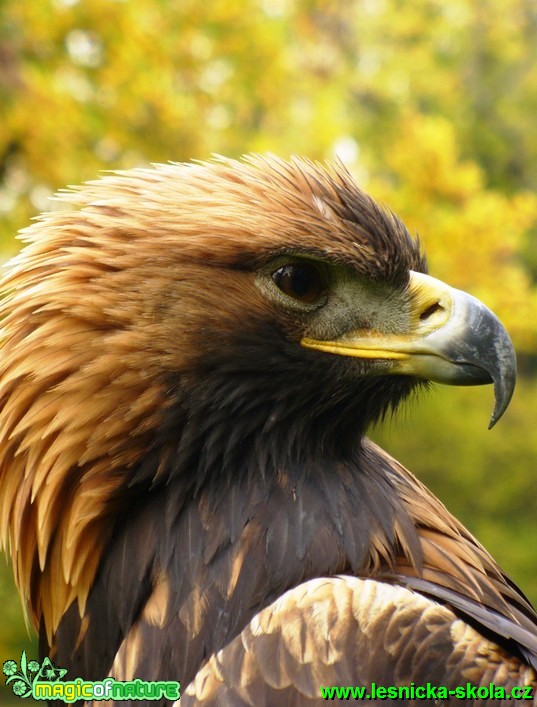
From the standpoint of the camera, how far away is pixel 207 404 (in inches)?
106

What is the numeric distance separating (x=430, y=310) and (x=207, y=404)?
28.3 inches

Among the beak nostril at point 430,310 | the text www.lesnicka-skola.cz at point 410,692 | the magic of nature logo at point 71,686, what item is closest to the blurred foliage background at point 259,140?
the beak nostril at point 430,310

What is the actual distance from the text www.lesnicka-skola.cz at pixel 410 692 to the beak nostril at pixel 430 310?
40.5 inches

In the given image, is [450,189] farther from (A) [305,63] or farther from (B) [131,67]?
(A) [305,63]

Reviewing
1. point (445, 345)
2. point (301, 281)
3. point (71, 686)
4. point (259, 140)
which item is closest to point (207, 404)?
point (301, 281)

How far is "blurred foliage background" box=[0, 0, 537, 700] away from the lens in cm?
934

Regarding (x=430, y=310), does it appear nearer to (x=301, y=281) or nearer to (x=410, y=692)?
(x=301, y=281)

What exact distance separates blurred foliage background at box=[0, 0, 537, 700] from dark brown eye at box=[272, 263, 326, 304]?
3792 mm

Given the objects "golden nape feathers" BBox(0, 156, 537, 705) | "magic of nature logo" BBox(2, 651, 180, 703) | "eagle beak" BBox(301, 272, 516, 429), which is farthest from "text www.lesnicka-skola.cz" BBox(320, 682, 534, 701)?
"eagle beak" BBox(301, 272, 516, 429)

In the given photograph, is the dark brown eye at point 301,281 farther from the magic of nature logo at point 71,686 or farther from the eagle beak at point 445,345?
the magic of nature logo at point 71,686

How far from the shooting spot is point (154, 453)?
106 inches

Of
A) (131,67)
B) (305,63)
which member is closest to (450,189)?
(131,67)

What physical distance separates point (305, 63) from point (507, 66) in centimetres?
607

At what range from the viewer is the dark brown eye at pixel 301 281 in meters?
2.73
